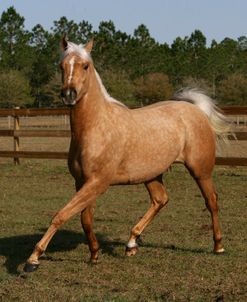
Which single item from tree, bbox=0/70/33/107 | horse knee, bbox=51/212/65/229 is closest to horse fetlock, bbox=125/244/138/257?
horse knee, bbox=51/212/65/229

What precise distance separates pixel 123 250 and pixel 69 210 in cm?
137

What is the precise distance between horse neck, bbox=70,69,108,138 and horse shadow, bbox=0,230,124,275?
4.62ft

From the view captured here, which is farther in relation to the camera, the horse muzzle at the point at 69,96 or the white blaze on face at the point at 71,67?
the white blaze on face at the point at 71,67

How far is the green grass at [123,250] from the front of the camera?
15.5ft

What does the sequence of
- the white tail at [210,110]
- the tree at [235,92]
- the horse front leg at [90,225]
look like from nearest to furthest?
1. the horse front leg at [90,225]
2. the white tail at [210,110]
3. the tree at [235,92]

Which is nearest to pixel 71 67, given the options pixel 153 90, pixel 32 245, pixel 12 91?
pixel 32 245

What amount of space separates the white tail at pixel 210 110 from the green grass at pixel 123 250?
123 centimetres

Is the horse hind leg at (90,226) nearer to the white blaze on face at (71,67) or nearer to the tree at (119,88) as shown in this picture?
the white blaze on face at (71,67)

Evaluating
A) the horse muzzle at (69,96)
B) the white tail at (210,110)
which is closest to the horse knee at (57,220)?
the horse muzzle at (69,96)

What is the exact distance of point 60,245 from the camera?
665 cm

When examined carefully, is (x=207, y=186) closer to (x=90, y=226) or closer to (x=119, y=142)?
(x=119, y=142)

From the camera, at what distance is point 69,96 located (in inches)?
196

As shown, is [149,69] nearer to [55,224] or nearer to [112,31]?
[112,31]

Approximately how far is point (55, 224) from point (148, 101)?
55.7 metres
